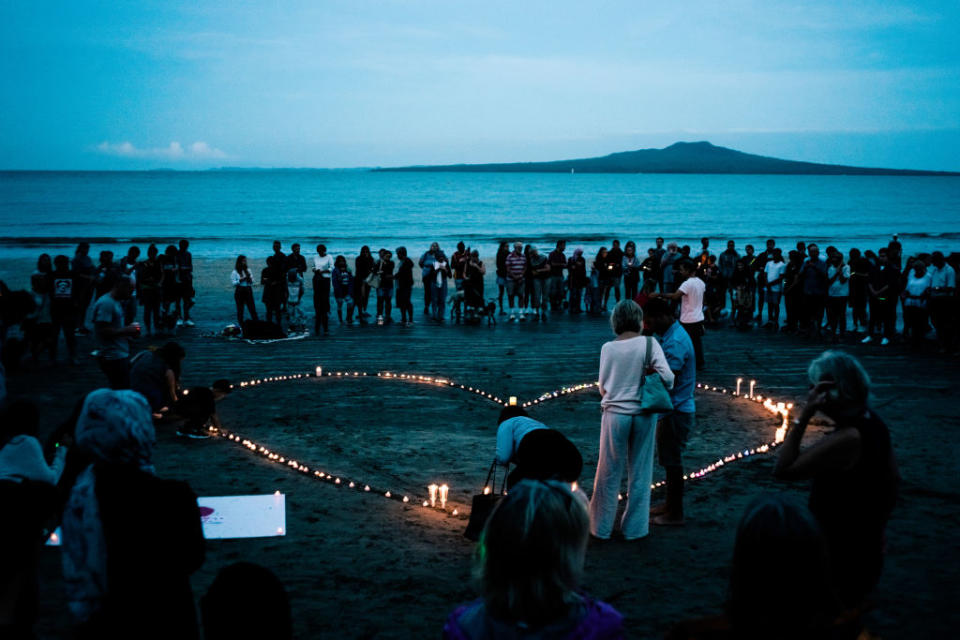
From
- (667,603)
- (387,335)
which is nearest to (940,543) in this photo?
(667,603)

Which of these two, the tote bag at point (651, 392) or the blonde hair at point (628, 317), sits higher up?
the blonde hair at point (628, 317)

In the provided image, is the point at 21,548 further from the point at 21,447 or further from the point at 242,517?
the point at 242,517

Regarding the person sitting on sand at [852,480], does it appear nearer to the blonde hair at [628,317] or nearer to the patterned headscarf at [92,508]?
the blonde hair at [628,317]

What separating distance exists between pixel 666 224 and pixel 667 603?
74.2 m

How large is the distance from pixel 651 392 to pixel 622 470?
723 millimetres

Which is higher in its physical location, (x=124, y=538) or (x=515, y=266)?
(x=515, y=266)

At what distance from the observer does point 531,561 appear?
8.96ft

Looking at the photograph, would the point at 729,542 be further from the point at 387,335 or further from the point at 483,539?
the point at 387,335

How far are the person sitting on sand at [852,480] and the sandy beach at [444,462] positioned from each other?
1.73 metres

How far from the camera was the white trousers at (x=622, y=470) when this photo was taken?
703 cm

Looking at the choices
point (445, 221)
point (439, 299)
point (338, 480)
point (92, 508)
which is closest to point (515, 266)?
point (439, 299)

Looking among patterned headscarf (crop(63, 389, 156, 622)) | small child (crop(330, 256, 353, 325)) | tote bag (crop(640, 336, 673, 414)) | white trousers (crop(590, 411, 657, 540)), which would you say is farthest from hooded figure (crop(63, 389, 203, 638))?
small child (crop(330, 256, 353, 325))

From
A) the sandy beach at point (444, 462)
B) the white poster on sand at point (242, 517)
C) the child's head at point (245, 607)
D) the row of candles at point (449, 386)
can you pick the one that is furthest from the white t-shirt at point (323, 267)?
the child's head at point (245, 607)

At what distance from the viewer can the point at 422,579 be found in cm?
651
